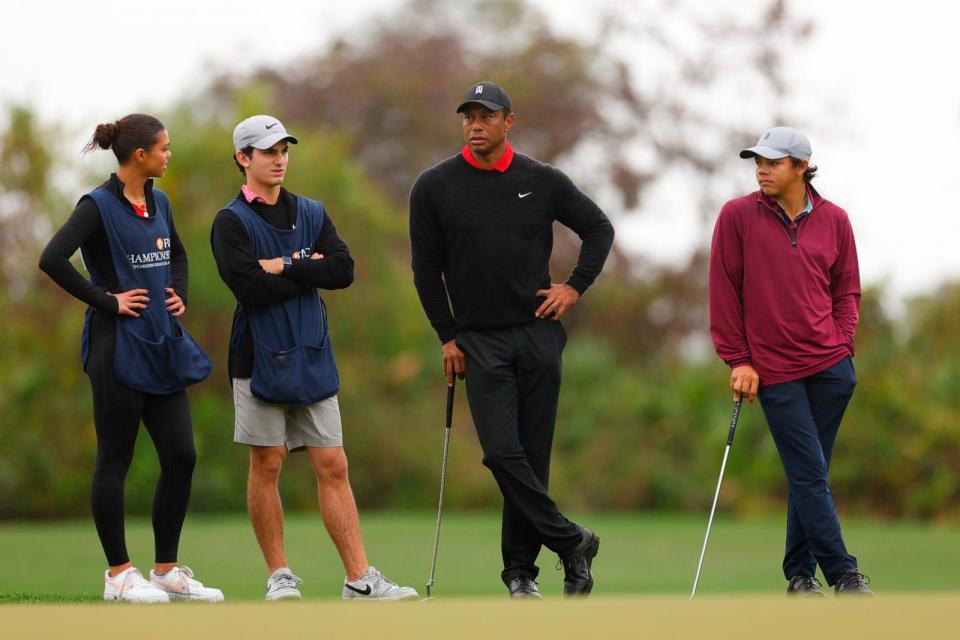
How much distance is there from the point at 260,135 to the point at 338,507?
5.82 ft

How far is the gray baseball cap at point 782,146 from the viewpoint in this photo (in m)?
7.67

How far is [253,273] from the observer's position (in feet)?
23.9

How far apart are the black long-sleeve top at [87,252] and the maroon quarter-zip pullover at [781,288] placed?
2.63 m

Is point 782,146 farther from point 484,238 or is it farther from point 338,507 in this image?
point 338,507

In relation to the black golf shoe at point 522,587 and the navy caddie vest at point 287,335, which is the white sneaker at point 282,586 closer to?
the navy caddie vest at point 287,335

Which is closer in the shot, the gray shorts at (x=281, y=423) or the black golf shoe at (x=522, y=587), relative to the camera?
the gray shorts at (x=281, y=423)

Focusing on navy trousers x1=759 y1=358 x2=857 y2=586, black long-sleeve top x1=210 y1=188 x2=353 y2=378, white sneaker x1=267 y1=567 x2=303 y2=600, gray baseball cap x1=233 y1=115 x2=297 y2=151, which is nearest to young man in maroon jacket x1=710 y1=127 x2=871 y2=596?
navy trousers x1=759 y1=358 x2=857 y2=586

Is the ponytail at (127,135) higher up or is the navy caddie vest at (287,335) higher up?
the ponytail at (127,135)

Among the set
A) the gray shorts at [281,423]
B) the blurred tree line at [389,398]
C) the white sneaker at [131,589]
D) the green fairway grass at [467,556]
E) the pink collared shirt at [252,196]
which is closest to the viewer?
the white sneaker at [131,589]

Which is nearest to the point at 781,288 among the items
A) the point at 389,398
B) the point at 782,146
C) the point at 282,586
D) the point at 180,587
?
the point at 782,146

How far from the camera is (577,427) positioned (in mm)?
20969

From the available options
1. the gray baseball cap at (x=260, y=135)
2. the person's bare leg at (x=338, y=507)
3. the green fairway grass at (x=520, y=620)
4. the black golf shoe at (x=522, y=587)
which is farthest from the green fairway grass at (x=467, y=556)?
the green fairway grass at (x=520, y=620)

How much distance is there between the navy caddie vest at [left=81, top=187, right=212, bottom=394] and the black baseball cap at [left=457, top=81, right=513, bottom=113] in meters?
1.58

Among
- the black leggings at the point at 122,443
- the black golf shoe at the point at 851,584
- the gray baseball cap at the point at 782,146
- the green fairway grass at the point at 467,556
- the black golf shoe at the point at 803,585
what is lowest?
the green fairway grass at the point at 467,556
